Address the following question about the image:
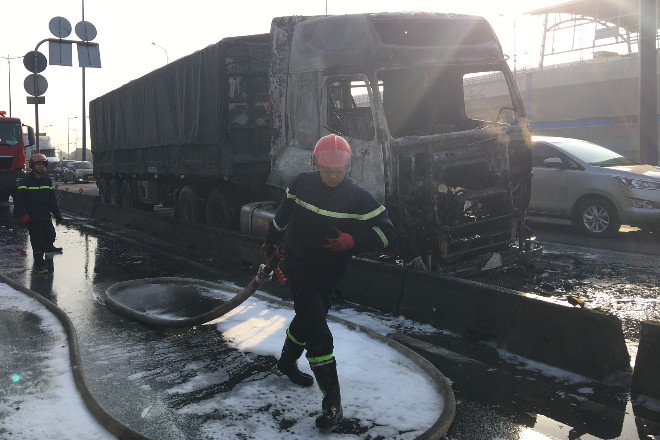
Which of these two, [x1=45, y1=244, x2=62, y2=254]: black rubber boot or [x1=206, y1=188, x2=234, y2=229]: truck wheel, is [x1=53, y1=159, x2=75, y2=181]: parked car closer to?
[x1=45, y1=244, x2=62, y2=254]: black rubber boot

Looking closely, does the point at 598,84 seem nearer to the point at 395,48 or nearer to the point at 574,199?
the point at 574,199

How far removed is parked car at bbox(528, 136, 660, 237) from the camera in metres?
10.7

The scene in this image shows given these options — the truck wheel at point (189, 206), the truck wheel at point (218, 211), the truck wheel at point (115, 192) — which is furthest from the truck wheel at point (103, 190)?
the truck wheel at point (218, 211)

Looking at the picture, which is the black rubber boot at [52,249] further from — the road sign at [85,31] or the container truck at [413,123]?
the road sign at [85,31]

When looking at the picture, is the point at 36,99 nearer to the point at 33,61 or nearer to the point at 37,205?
the point at 33,61

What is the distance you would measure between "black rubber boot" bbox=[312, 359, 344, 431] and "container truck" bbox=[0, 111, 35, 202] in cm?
2012

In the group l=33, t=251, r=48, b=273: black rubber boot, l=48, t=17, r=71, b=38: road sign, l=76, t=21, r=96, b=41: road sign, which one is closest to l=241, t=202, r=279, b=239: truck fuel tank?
l=33, t=251, r=48, b=273: black rubber boot

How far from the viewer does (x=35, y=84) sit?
65.8ft

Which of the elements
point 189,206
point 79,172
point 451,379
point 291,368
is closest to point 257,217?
point 189,206

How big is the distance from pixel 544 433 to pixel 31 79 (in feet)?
66.6

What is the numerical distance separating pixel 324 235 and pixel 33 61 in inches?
754

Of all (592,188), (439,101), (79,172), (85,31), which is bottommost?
(592,188)

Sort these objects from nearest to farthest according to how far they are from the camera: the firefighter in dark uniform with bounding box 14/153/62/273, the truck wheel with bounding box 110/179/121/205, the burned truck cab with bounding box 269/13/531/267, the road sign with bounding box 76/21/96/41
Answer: the burned truck cab with bounding box 269/13/531/267 → the firefighter in dark uniform with bounding box 14/153/62/273 → the truck wheel with bounding box 110/179/121/205 → the road sign with bounding box 76/21/96/41

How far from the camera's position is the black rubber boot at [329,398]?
3.69 metres
